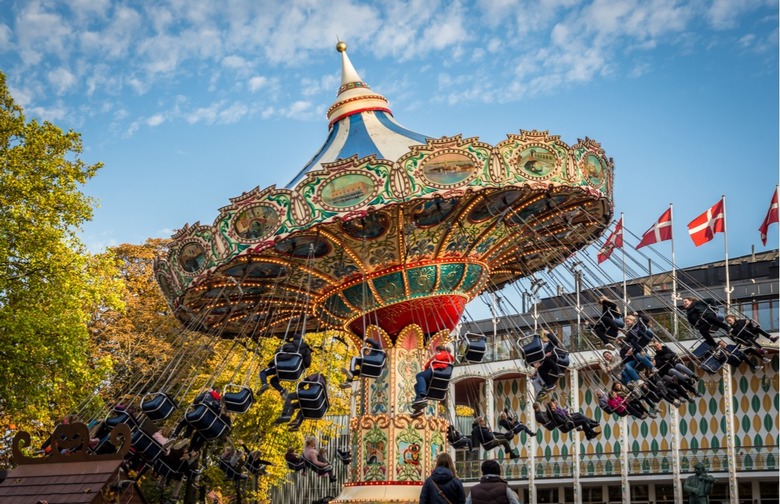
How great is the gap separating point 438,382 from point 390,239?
272cm

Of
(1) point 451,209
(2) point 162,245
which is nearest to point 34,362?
(1) point 451,209

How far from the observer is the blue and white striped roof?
16625 mm

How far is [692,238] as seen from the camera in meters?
28.2

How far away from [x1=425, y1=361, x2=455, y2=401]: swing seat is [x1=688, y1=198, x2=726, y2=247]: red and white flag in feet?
52.3

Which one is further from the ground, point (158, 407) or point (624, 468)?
point (158, 407)

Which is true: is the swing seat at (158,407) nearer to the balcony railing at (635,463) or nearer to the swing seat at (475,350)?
the swing seat at (475,350)

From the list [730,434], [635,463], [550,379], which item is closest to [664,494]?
[635,463]

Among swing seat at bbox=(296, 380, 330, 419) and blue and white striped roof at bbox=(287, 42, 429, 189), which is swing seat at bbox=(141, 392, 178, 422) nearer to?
swing seat at bbox=(296, 380, 330, 419)

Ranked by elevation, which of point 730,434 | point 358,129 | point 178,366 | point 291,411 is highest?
point 358,129

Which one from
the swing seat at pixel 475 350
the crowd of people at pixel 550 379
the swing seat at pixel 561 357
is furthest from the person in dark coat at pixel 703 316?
the swing seat at pixel 475 350

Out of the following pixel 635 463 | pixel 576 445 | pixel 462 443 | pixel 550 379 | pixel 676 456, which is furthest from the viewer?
pixel 576 445

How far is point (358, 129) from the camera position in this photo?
17406 millimetres

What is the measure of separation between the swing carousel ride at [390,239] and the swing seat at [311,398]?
0.97 m

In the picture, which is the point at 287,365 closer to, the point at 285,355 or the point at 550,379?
Answer: the point at 285,355
